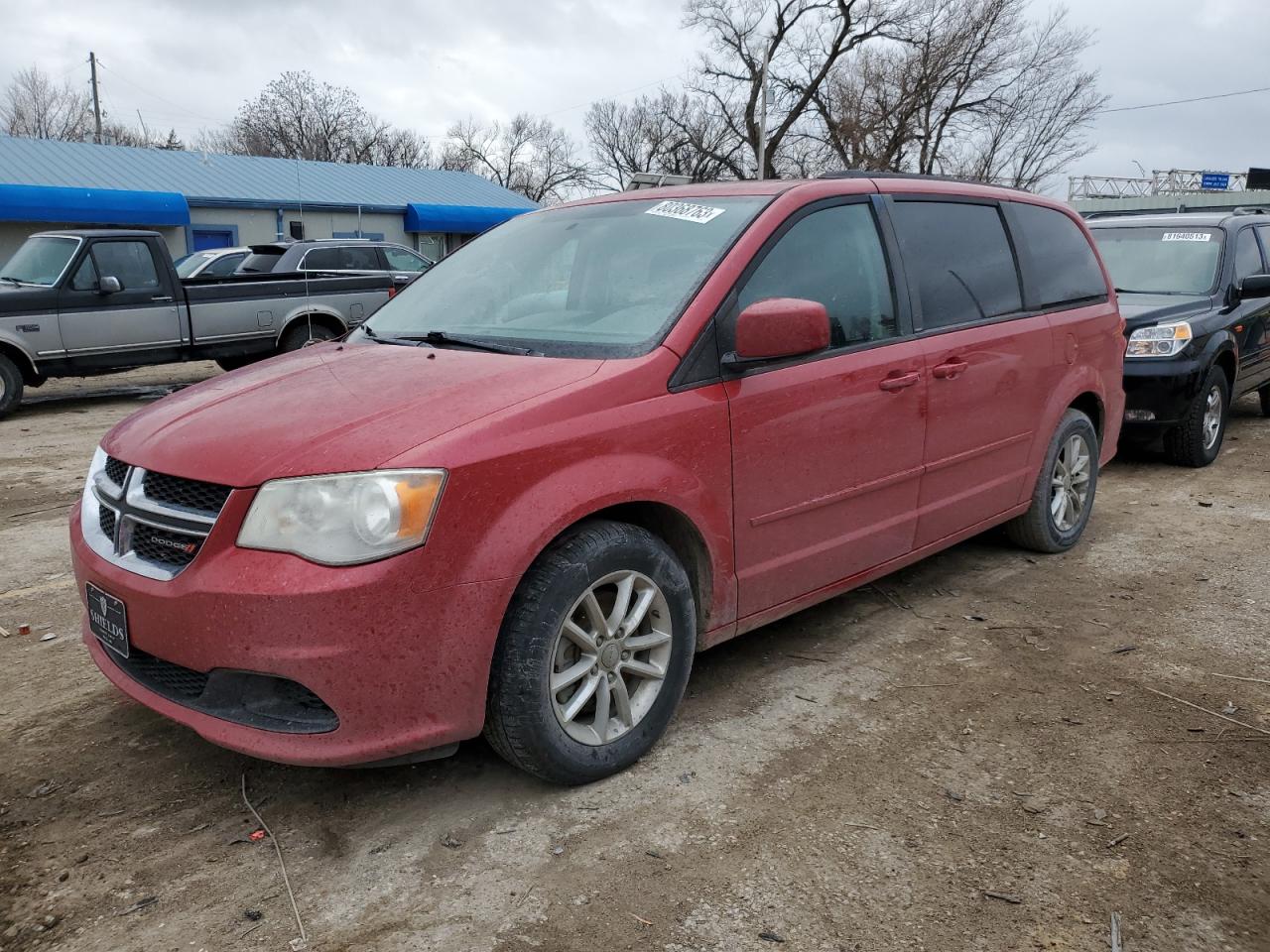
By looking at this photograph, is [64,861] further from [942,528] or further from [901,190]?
[901,190]

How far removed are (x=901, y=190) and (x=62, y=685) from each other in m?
3.78

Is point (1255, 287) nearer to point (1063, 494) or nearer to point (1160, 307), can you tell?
point (1160, 307)

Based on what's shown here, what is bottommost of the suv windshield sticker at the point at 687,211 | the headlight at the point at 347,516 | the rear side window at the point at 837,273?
the headlight at the point at 347,516

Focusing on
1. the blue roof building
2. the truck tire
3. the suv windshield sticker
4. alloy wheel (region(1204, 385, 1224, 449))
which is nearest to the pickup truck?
the truck tire

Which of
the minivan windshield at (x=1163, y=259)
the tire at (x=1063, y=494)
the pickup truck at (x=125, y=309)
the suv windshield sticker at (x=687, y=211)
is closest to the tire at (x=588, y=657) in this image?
the suv windshield sticker at (x=687, y=211)

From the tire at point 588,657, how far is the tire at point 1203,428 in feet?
18.5

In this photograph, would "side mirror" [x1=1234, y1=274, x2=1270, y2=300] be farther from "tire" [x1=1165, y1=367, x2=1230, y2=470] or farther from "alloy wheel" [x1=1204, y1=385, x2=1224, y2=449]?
"alloy wheel" [x1=1204, y1=385, x2=1224, y2=449]

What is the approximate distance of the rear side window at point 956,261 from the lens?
3957mm

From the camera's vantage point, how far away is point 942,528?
4172mm

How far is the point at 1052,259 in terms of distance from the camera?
15.9ft

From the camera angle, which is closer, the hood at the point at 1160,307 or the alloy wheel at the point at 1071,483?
the alloy wheel at the point at 1071,483

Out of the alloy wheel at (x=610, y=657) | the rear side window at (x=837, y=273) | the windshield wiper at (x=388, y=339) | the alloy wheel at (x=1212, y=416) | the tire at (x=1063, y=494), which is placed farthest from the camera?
the alloy wheel at (x=1212, y=416)

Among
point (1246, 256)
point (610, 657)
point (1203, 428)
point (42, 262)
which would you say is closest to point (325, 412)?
point (610, 657)

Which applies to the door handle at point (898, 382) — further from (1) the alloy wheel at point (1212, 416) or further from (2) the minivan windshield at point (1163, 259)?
(2) the minivan windshield at point (1163, 259)
